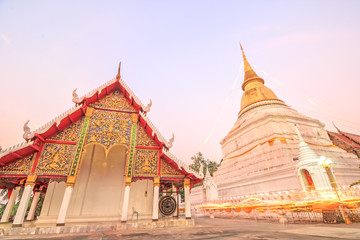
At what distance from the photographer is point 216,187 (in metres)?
15.7

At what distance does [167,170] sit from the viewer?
296 inches

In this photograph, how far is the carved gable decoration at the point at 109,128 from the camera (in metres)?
7.29

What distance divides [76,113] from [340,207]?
39.6 feet

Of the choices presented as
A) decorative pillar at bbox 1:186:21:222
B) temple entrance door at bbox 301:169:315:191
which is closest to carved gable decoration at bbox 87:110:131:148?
decorative pillar at bbox 1:186:21:222

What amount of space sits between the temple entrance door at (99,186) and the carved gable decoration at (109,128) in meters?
0.98

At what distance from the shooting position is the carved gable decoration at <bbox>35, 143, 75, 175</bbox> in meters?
6.29

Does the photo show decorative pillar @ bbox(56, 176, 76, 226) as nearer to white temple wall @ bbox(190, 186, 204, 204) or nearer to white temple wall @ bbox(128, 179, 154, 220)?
white temple wall @ bbox(128, 179, 154, 220)

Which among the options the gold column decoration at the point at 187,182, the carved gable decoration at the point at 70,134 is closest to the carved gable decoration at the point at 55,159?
the carved gable decoration at the point at 70,134

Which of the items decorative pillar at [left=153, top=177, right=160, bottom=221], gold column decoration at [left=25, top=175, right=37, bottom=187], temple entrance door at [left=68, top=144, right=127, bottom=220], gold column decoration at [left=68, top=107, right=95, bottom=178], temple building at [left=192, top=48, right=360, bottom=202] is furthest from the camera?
temple building at [left=192, top=48, right=360, bottom=202]

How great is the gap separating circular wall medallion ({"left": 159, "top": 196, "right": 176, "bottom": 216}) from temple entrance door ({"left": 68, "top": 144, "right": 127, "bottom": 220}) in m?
2.32

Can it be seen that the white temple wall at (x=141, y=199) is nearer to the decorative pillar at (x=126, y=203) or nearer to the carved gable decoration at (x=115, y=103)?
the decorative pillar at (x=126, y=203)

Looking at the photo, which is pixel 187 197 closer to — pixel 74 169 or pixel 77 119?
pixel 74 169

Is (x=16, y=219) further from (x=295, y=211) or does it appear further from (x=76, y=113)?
(x=295, y=211)

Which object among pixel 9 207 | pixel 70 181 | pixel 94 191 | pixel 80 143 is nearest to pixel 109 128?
pixel 80 143
